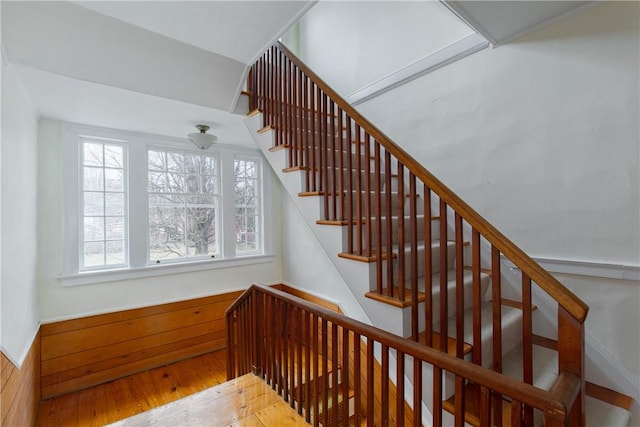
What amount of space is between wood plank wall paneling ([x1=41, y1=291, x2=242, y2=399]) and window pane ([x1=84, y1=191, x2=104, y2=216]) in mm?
1086

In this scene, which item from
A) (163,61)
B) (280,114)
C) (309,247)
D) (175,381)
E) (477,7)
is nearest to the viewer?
(477,7)

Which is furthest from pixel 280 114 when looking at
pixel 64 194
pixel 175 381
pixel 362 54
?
pixel 175 381

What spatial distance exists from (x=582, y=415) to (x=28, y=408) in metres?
3.44

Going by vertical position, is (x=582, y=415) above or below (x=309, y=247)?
below

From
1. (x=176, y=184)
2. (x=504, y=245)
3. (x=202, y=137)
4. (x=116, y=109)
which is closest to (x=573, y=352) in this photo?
(x=504, y=245)

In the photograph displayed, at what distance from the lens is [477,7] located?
5.56 ft

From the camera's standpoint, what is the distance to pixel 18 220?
2.00 meters

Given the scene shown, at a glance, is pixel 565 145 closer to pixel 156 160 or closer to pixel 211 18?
pixel 211 18

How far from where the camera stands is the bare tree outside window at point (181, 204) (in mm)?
3438

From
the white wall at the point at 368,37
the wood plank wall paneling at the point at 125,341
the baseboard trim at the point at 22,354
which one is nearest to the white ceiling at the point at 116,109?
the white wall at the point at 368,37

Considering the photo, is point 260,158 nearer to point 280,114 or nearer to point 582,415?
point 280,114

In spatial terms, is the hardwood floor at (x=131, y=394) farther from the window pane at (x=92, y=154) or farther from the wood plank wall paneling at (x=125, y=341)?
the window pane at (x=92, y=154)

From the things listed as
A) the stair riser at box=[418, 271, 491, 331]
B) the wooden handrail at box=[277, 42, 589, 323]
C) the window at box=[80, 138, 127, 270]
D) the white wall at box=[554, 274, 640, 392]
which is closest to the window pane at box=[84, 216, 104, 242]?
the window at box=[80, 138, 127, 270]

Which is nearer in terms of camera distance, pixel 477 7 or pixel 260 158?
pixel 477 7
